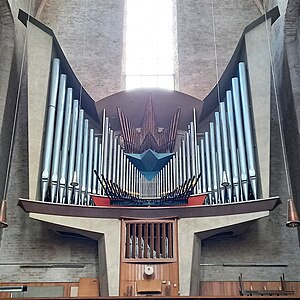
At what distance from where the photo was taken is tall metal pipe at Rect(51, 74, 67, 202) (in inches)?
456

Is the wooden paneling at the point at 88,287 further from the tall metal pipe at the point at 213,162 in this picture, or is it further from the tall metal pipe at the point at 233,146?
the tall metal pipe at the point at 233,146

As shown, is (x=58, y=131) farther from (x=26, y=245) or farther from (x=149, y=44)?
(x=149, y=44)

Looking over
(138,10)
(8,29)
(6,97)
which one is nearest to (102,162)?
Answer: (6,97)

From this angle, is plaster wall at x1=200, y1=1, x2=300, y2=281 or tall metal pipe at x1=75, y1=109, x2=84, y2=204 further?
plaster wall at x1=200, y1=1, x2=300, y2=281

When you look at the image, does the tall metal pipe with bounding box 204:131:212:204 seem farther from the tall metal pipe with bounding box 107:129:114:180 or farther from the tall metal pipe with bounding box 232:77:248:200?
the tall metal pipe with bounding box 107:129:114:180

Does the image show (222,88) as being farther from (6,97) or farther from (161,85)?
(6,97)

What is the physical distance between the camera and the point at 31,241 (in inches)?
503

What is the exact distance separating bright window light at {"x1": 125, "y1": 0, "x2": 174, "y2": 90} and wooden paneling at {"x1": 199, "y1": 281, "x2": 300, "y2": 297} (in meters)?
6.01

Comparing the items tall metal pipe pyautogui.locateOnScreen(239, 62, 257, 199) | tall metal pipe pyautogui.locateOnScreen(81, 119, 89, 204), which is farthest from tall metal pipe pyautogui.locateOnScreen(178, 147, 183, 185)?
tall metal pipe pyautogui.locateOnScreen(81, 119, 89, 204)

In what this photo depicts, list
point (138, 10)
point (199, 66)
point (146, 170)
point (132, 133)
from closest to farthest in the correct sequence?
point (146, 170) → point (132, 133) → point (199, 66) → point (138, 10)

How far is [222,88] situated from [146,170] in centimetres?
313

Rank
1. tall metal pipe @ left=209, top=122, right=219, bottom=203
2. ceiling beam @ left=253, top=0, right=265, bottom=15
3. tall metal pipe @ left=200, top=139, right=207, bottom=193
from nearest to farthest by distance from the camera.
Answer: tall metal pipe @ left=209, top=122, right=219, bottom=203 < tall metal pipe @ left=200, top=139, right=207, bottom=193 < ceiling beam @ left=253, top=0, right=265, bottom=15

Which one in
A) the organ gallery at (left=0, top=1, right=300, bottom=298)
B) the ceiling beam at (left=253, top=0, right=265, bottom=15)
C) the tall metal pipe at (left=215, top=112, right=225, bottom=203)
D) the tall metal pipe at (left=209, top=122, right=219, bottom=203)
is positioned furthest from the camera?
the ceiling beam at (left=253, top=0, right=265, bottom=15)

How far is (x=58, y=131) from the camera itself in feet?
40.1
